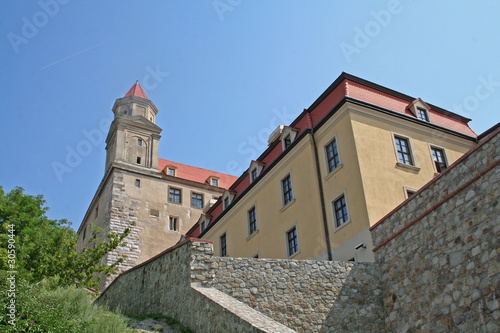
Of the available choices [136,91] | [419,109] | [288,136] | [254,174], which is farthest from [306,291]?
[136,91]

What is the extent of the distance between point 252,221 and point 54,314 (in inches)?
617

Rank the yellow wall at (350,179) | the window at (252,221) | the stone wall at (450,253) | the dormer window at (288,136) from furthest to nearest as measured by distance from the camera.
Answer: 1. the window at (252,221)
2. the dormer window at (288,136)
3. the yellow wall at (350,179)
4. the stone wall at (450,253)

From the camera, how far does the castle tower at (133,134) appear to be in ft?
133

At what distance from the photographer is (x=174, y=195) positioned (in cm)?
4066

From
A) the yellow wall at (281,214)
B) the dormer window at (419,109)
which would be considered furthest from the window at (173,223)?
the dormer window at (419,109)

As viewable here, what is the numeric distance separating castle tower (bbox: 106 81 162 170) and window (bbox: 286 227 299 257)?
850 inches

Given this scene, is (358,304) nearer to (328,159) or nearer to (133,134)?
(328,159)

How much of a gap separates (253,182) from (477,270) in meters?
14.8

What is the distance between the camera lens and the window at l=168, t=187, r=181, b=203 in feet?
132

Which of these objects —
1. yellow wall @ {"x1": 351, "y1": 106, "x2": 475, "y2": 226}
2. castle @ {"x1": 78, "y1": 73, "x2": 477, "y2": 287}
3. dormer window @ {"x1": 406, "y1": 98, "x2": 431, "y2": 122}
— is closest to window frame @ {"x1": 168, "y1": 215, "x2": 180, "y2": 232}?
castle @ {"x1": 78, "y1": 73, "x2": 477, "y2": 287}

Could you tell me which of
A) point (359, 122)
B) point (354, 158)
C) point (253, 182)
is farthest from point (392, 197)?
point (253, 182)

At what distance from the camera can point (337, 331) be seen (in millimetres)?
13914

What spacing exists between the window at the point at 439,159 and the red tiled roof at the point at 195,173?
2516 cm

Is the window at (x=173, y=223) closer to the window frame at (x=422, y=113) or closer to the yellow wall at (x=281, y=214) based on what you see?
the yellow wall at (x=281, y=214)
